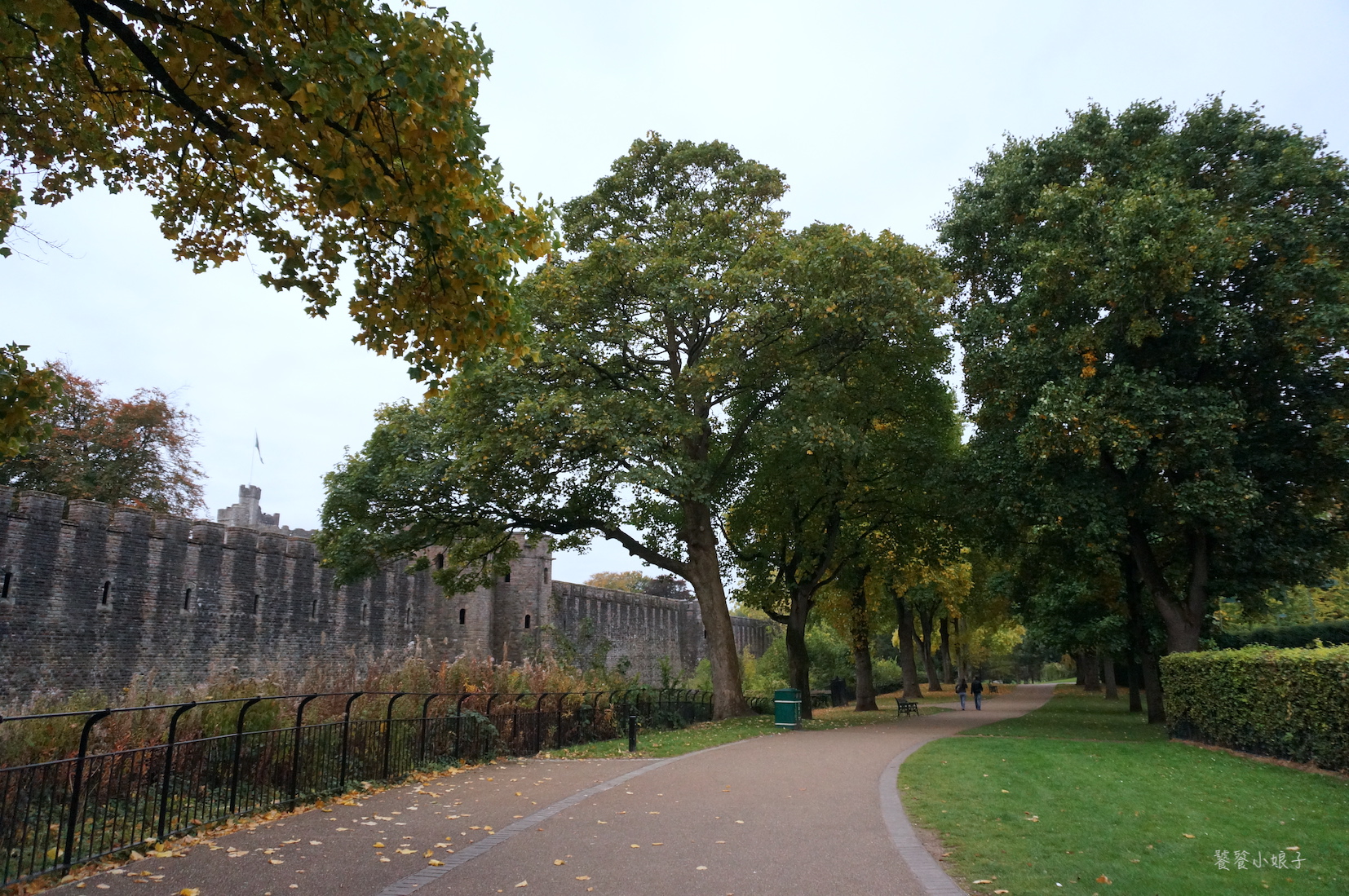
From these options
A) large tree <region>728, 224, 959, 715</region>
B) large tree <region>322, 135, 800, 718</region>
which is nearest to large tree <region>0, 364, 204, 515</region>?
large tree <region>322, 135, 800, 718</region>

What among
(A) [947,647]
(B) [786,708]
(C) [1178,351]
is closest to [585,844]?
(B) [786,708]

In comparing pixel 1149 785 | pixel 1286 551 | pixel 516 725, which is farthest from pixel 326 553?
pixel 1286 551

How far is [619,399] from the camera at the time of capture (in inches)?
675

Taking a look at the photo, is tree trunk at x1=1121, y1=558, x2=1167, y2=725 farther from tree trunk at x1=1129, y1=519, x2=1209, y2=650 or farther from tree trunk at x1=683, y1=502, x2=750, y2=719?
tree trunk at x1=683, y1=502, x2=750, y2=719

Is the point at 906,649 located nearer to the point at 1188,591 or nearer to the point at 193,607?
the point at 1188,591

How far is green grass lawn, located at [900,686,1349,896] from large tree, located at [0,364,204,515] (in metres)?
28.1

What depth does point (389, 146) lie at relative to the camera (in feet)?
20.4

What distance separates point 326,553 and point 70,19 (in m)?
14.8

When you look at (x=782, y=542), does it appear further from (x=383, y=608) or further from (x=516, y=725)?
(x=383, y=608)

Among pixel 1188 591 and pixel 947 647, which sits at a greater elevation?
pixel 1188 591

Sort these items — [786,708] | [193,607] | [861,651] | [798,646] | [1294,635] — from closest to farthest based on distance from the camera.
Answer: [786,708], [193,607], [798,646], [1294,635], [861,651]

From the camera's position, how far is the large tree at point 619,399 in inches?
659

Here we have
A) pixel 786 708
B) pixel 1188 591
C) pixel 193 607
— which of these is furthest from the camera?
pixel 193 607

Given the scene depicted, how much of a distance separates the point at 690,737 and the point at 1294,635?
20.9 metres
